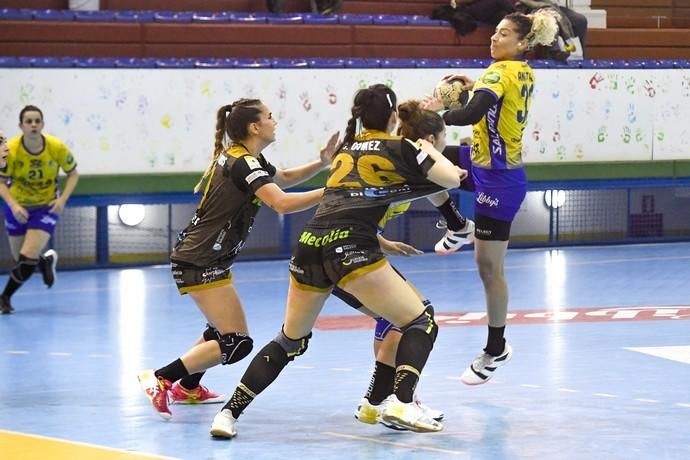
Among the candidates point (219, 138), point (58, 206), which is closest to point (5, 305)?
point (58, 206)

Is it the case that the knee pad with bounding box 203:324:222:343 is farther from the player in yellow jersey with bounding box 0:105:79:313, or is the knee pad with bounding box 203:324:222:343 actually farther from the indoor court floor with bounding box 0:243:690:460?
the player in yellow jersey with bounding box 0:105:79:313

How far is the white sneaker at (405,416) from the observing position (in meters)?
6.40

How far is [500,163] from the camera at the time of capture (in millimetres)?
7785

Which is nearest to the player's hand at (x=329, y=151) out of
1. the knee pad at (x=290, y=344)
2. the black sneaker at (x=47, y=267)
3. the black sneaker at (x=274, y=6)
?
the knee pad at (x=290, y=344)

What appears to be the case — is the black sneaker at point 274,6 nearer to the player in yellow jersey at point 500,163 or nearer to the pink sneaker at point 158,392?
the player in yellow jersey at point 500,163

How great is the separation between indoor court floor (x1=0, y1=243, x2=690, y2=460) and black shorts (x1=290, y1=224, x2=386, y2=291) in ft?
2.66

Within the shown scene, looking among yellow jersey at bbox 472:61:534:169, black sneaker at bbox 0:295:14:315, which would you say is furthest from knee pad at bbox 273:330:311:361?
black sneaker at bbox 0:295:14:315

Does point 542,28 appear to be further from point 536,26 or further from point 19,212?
point 19,212

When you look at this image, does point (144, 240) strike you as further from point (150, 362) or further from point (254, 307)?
point (150, 362)

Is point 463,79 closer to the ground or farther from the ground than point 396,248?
farther from the ground

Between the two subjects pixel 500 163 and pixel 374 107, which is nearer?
pixel 374 107

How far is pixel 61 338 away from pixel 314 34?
6.64 meters

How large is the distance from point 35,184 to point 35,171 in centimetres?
12

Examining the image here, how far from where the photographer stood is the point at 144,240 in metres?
14.7
